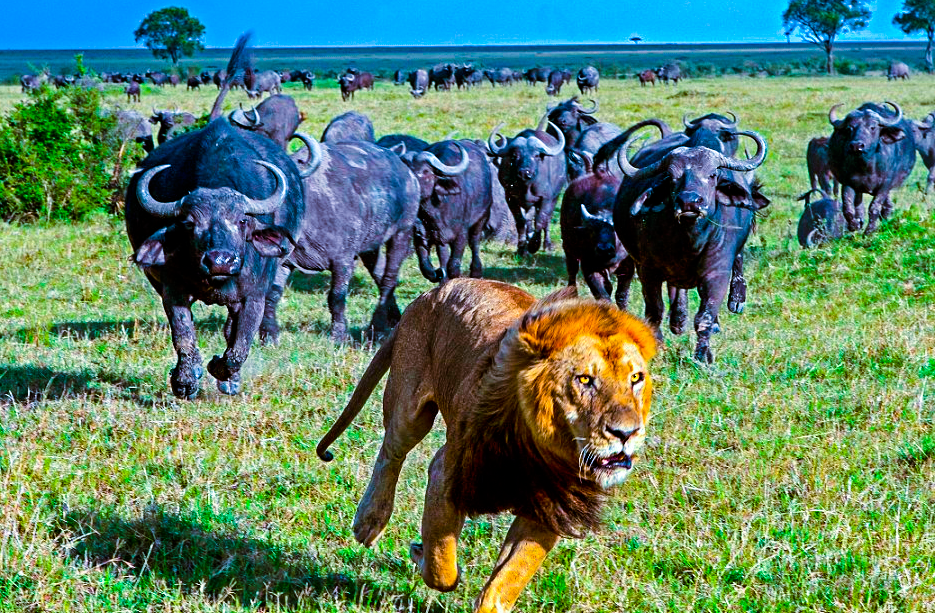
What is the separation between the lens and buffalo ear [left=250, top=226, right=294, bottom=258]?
686cm

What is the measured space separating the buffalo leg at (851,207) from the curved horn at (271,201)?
30.4 ft

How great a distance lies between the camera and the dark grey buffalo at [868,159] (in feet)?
46.7

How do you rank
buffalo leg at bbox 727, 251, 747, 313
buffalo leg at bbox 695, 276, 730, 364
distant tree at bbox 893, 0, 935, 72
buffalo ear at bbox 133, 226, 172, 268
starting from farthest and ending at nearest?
1. distant tree at bbox 893, 0, 935, 72
2. buffalo leg at bbox 727, 251, 747, 313
3. buffalo leg at bbox 695, 276, 730, 364
4. buffalo ear at bbox 133, 226, 172, 268

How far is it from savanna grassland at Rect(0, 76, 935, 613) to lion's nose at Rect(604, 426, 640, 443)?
1.24 meters

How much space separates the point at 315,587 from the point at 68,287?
24.3ft

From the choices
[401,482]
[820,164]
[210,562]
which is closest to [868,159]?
[820,164]

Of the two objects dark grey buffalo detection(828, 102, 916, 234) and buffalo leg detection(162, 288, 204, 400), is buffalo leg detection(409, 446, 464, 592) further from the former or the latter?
dark grey buffalo detection(828, 102, 916, 234)

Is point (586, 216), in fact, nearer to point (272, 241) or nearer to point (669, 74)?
point (272, 241)

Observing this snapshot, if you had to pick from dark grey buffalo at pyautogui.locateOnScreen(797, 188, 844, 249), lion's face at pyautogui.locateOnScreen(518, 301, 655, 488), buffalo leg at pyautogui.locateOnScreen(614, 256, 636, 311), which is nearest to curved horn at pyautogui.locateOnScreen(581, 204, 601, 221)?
buffalo leg at pyautogui.locateOnScreen(614, 256, 636, 311)

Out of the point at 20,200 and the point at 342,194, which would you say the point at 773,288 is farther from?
the point at 20,200

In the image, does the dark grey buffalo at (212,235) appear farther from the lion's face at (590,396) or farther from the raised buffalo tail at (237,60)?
the lion's face at (590,396)

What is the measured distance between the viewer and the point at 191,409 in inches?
256

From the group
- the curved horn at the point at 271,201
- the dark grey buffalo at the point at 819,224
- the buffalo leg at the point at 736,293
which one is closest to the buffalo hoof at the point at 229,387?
the curved horn at the point at 271,201

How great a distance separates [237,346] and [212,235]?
80 centimetres
